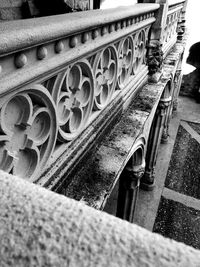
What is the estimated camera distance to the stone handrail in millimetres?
304

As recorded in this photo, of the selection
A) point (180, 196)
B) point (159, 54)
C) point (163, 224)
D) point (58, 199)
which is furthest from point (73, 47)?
point (180, 196)

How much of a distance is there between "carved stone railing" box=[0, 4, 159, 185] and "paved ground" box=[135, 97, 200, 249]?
3.57 meters

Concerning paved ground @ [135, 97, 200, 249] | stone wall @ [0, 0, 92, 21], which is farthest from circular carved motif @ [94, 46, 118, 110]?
paved ground @ [135, 97, 200, 249]

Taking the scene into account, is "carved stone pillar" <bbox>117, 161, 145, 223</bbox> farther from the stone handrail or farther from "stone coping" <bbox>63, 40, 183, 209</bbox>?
the stone handrail

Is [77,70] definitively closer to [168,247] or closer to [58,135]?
[58,135]

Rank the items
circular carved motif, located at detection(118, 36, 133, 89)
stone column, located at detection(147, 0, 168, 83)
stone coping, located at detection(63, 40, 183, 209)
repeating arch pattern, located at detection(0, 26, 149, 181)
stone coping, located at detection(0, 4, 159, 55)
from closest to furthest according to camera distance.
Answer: stone coping, located at detection(0, 4, 159, 55)
repeating arch pattern, located at detection(0, 26, 149, 181)
stone coping, located at detection(63, 40, 183, 209)
circular carved motif, located at detection(118, 36, 133, 89)
stone column, located at detection(147, 0, 168, 83)

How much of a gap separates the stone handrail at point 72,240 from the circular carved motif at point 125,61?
184 centimetres

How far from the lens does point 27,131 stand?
1080mm

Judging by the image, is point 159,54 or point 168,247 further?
point 159,54

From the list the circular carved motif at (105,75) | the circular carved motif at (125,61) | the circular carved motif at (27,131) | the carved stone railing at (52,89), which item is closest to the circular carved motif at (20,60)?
the carved stone railing at (52,89)

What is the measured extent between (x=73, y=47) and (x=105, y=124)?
2.60 ft

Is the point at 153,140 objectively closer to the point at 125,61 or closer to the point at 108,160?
the point at 125,61

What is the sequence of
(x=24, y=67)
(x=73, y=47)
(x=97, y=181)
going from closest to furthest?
(x=24, y=67) → (x=73, y=47) → (x=97, y=181)

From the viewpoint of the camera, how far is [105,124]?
6.20 feet
